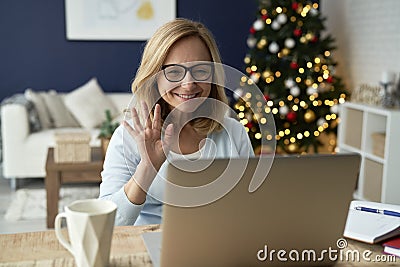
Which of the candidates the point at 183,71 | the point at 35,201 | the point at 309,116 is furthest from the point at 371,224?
the point at 309,116

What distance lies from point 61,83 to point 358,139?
2.84 meters

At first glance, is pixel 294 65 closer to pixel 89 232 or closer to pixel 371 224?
pixel 371 224

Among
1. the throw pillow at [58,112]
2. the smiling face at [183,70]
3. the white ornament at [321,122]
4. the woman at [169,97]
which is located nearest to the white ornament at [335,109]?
the white ornament at [321,122]

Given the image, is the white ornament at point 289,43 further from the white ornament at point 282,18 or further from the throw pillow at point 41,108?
the throw pillow at point 41,108

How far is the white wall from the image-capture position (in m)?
4.14

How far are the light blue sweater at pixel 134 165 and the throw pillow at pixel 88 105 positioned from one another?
3.20m

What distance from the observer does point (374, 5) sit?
4422 millimetres

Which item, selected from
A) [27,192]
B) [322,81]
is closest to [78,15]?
[27,192]

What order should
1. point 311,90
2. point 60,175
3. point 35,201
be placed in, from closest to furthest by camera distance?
point 60,175, point 35,201, point 311,90

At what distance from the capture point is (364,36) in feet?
15.2

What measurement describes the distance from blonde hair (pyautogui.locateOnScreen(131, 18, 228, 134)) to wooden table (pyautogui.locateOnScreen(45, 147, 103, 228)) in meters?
1.92

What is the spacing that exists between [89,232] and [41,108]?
13.1 feet

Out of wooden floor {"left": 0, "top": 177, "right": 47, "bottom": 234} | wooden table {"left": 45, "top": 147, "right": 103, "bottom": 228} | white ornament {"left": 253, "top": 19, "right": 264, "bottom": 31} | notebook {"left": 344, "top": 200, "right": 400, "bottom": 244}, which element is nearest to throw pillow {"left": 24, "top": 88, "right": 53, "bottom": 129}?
wooden floor {"left": 0, "top": 177, "right": 47, "bottom": 234}

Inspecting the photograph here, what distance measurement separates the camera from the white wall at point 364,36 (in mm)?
4141
